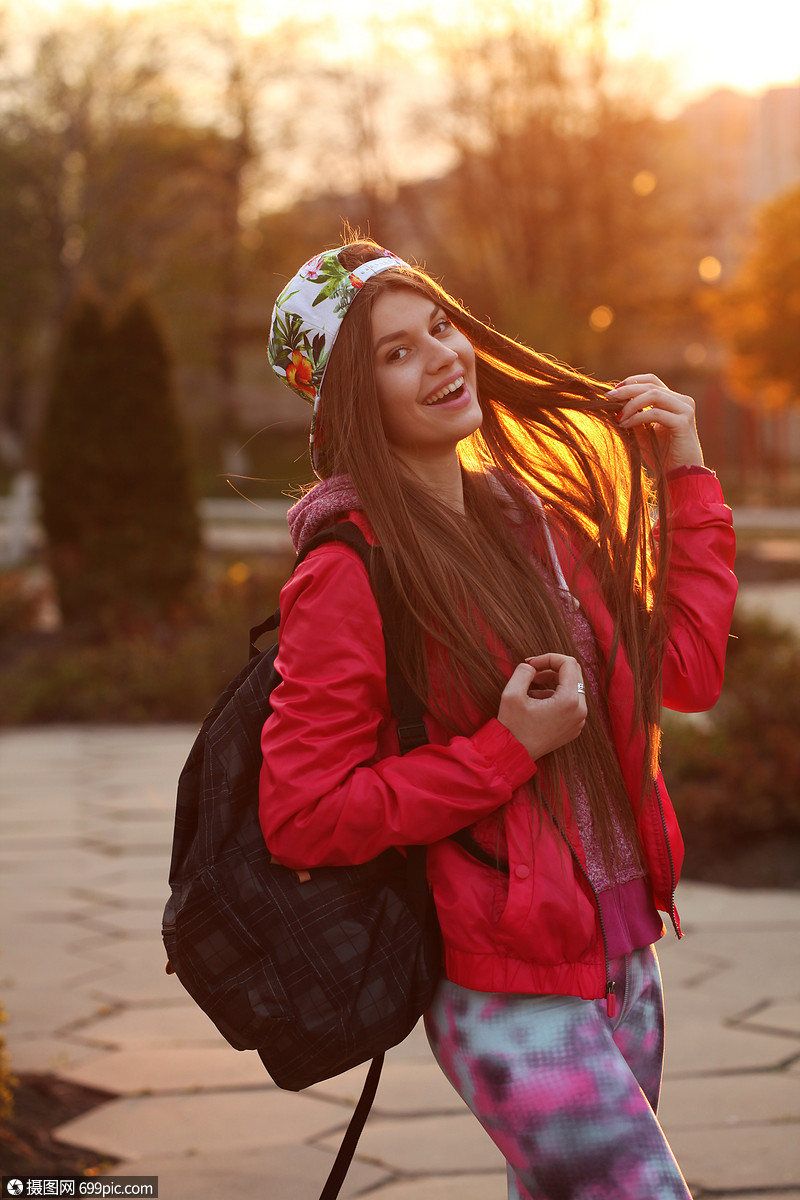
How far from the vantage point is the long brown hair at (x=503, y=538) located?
1.76 metres

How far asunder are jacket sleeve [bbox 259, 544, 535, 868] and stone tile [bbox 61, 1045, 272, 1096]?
2223mm

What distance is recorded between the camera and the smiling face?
6.15ft

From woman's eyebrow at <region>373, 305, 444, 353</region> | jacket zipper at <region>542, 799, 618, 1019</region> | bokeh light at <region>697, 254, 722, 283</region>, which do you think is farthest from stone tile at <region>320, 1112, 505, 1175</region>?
bokeh light at <region>697, 254, 722, 283</region>

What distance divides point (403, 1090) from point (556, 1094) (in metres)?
2.08

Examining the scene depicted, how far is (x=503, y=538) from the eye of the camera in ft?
6.35

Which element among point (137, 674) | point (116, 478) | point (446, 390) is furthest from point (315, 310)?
point (116, 478)

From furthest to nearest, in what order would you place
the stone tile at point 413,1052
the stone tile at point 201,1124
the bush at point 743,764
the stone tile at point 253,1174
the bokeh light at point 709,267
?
the bokeh light at point 709,267 → the bush at point 743,764 → the stone tile at point 413,1052 → the stone tile at point 201,1124 → the stone tile at point 253,1174

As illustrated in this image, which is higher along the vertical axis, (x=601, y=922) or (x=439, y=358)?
(x=439, y=358)

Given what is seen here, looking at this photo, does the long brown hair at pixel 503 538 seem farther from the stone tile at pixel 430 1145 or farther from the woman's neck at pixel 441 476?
the stone tile at pixel 430 1145

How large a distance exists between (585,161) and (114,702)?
21483mm

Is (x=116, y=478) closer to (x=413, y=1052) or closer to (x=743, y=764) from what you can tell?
(x=743, y=764)

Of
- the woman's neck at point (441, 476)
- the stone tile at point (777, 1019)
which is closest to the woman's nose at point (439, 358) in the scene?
the woman's neck at point (441, 476)

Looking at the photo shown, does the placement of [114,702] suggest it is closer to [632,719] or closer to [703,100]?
[632,719]

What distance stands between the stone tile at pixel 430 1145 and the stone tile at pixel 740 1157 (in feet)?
1.42
